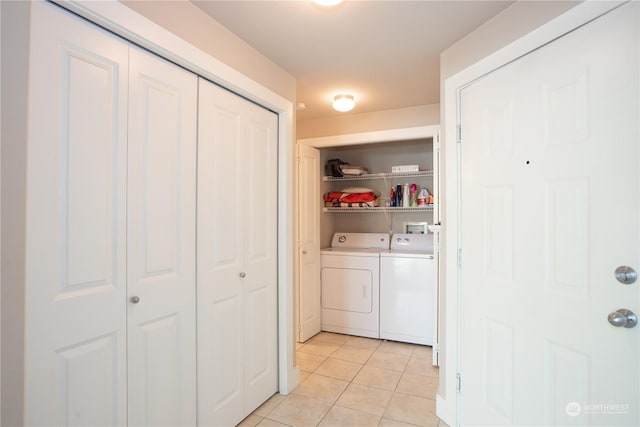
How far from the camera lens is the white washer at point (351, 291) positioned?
3.40 meters

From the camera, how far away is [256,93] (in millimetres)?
2039

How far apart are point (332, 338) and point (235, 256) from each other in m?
1.94

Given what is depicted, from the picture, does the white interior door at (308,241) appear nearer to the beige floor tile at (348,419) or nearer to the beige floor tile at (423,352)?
the beige floor tile at (423,352)

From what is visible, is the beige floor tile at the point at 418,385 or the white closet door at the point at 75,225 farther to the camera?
the beige floor tile at the point at 418,385

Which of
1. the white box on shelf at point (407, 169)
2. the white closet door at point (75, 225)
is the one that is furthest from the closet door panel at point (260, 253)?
the white box on shelf at point (407, 169)

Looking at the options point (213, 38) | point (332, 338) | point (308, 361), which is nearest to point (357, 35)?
point (213, 38)

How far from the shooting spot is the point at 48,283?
Result: 1.09 meters

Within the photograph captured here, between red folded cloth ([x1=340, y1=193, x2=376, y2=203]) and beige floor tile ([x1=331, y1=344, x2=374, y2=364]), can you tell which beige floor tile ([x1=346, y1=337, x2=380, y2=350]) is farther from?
red folded cloth ([x1=340, y1=193, x2=376, y2=203])

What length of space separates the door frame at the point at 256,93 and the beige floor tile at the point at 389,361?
77cm

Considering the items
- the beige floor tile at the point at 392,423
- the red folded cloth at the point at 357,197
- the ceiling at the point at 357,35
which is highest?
the ceiling at the point at 357,35

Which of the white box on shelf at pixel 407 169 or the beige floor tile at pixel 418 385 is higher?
the white box on shelf at pixel 407 169

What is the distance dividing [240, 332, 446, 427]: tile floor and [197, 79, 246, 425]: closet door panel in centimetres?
35

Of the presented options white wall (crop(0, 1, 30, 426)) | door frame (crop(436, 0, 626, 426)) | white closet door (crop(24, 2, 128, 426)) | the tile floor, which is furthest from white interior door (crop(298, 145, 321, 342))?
white wall (crop(0, 1, 30, 426))

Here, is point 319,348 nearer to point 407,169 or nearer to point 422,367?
point 422,367
